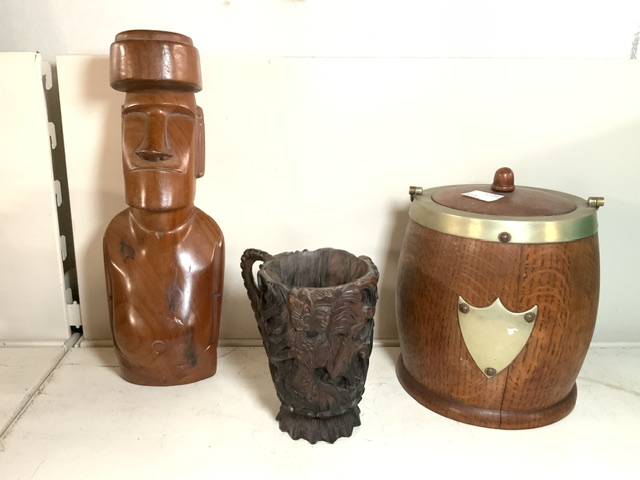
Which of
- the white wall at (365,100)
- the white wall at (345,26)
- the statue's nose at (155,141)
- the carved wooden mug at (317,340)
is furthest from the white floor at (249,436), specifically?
the white wall at (345,26)

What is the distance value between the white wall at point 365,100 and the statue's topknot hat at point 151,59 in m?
0.17

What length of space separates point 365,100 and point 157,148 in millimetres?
415

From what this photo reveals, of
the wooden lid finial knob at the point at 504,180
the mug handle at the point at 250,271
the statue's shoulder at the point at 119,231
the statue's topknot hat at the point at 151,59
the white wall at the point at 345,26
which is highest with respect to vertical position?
the white wall at the point at 345,26

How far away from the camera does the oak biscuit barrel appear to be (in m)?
0.77

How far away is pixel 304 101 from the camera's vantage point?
101cm

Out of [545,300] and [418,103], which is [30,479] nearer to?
[545,300]

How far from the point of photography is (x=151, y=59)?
0.80 metres

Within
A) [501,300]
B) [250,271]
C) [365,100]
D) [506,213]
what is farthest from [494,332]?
[365,100]

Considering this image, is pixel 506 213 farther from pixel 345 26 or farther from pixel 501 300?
pixel 345 26

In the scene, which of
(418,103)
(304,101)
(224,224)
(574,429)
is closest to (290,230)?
(224,224)

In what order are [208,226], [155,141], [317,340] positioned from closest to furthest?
[317,340] → [155,141] → [208,226]

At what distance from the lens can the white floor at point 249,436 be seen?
0.75 meters

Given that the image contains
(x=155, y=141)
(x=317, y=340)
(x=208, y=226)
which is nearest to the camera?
(x=317, y=340)

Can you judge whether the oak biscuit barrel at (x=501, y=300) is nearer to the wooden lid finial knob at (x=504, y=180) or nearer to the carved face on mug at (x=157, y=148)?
the wooden lid finial knob at (x=504, y=180)
